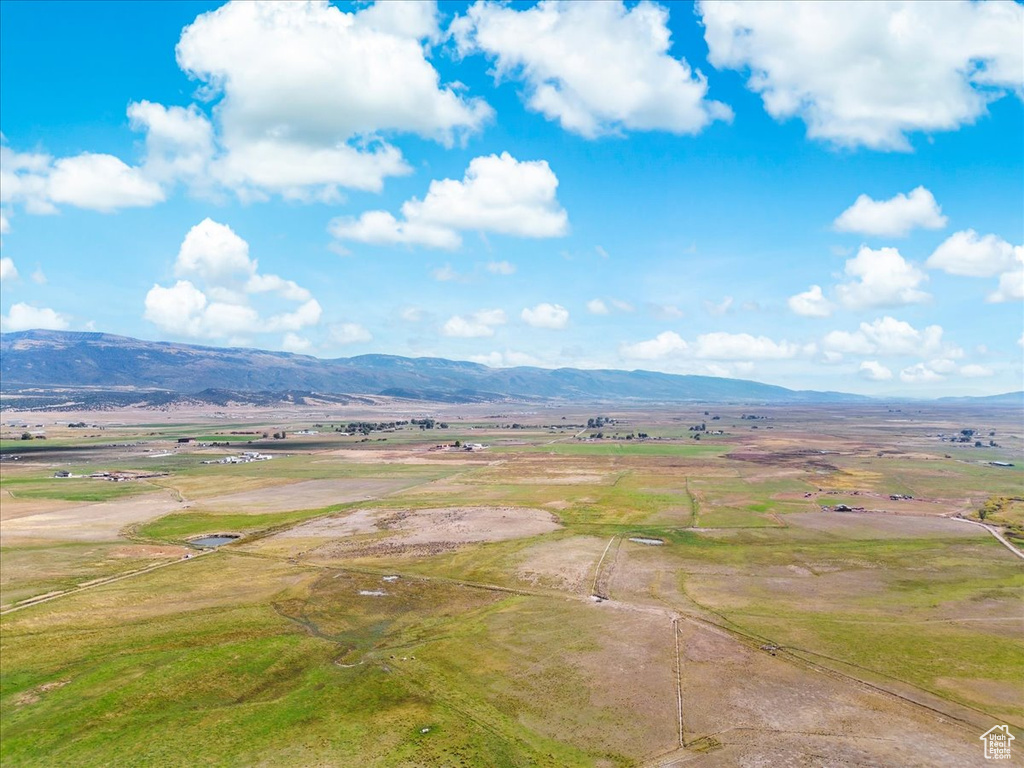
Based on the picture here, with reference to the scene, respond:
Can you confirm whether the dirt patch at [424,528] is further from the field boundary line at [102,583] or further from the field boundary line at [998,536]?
the field boundary line at [998,536]

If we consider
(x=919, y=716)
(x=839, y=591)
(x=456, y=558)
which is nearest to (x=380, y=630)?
(x=456, y=558)

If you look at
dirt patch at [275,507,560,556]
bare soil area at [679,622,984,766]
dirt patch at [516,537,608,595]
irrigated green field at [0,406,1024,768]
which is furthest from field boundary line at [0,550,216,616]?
bare soil area at [679,622,984,766]

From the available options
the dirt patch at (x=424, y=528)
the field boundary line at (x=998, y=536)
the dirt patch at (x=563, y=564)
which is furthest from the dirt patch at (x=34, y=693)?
the field boundary line at (x=998, y=536)

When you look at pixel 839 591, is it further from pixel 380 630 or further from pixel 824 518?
pixel 380 630

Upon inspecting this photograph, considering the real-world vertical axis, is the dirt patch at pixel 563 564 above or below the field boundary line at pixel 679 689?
below

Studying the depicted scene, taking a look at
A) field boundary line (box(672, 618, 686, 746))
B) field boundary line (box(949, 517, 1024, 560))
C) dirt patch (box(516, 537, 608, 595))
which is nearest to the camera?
field boundary line (box(672, 618, 686, 746))

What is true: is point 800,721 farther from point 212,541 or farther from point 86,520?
point 86,520

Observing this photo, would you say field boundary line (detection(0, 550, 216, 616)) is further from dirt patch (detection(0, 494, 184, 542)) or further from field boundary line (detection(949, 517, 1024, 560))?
field boundary line (detection(949, 517, 1024, 560))
